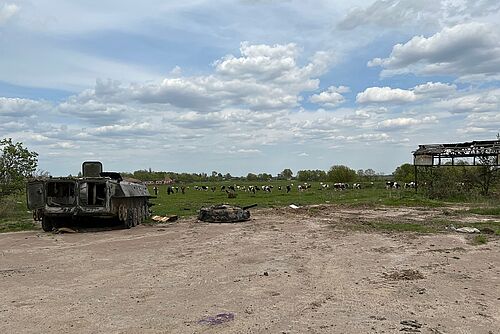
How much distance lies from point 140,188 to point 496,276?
55.3 ft

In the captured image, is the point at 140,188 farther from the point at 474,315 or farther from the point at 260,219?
the point at 474,315

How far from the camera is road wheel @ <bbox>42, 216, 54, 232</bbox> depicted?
64.7 feet

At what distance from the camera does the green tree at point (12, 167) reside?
1087 inches

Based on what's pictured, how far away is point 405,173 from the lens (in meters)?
60.2

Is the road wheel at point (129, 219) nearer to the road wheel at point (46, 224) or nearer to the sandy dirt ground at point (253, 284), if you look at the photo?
the road wheel at point (46, 224)

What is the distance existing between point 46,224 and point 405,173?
48.7m

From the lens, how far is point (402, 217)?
2311 cm

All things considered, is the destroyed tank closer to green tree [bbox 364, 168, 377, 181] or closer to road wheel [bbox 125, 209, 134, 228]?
road wheel [bbox 125, 209, 134, 228]

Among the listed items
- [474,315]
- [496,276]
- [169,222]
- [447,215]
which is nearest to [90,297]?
[474,315]

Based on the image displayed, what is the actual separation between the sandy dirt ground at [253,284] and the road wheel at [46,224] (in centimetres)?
296

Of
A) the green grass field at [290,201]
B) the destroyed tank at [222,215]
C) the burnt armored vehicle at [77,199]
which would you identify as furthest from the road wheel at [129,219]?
the green grass field at [290,201]

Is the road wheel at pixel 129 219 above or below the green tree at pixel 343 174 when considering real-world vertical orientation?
below

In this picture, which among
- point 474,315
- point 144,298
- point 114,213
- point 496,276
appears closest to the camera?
point 474,315

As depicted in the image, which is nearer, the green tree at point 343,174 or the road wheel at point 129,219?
the road wheel at point 129,219
